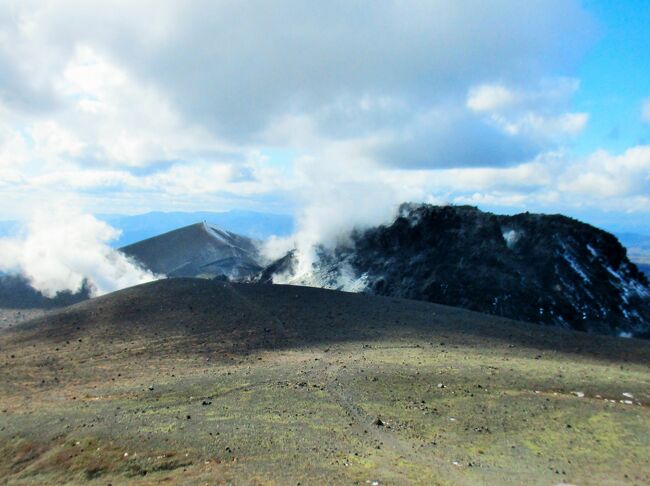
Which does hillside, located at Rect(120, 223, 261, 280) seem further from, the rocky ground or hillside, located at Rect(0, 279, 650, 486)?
hillside, located at Rect(0, 279, 650, 486)

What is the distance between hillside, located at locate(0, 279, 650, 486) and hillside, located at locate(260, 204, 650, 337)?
552 inches

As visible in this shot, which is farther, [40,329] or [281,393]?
[40,329]

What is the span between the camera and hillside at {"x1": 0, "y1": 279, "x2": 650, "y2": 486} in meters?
14.2

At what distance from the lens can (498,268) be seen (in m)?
51.2

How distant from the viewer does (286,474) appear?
43.7ft

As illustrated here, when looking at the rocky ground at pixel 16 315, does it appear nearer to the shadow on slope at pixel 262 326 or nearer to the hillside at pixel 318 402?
the shadow on slope at pixel 262 326

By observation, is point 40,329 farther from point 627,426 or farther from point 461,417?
point 627,426

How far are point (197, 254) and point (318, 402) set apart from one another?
86171 mm

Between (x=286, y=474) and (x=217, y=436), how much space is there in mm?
3342

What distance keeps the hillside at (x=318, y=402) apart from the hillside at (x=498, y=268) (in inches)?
552

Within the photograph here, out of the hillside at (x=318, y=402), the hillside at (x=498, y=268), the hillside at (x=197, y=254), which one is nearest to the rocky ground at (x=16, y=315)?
the hillside at (x=197, y=254)

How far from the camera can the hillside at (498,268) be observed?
47375 millimetres

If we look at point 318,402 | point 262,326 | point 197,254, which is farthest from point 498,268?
point 197,254

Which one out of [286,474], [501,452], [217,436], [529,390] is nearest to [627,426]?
[529,390]
